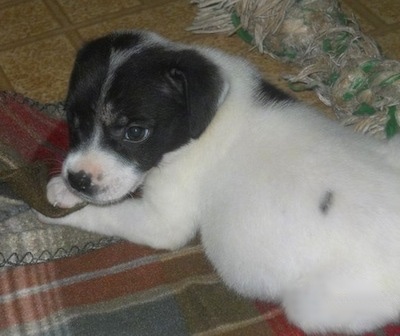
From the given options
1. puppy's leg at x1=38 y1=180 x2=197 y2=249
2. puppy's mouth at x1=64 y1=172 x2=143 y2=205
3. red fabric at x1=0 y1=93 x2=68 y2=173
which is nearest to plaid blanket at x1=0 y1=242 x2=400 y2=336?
puppy's leg at x1=38 y1=180 x2=197 y2=249

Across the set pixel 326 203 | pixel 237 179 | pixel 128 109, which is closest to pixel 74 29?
pixel 128 109

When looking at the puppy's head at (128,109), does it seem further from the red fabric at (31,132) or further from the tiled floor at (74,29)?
the tiled floor at (74,29)

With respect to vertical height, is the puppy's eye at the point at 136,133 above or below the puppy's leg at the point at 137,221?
above

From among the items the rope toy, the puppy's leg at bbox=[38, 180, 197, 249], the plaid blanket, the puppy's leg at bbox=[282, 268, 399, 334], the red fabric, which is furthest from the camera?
the rope toy

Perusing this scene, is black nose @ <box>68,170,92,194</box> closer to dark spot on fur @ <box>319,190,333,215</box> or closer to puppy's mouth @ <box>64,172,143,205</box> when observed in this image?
puppy's mouth @ <box>64,172,143,205</box>

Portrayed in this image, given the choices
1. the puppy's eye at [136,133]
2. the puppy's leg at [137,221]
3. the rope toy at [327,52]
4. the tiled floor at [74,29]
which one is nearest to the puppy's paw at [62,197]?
the puppy's leg at [137,221]

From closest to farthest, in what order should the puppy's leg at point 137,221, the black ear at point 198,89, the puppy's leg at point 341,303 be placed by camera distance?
the puppy's leg at point 341,303, the black ear at point 198,89, the puppy's leg at point 137,221

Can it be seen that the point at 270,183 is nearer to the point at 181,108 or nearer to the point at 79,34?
the point at 181,108
